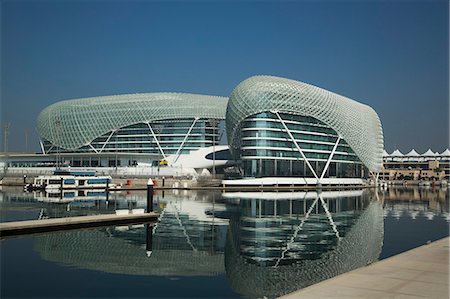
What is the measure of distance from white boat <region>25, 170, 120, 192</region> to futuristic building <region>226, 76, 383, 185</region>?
87.5 feet

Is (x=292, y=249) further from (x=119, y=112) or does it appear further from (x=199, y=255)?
(x=119, y=112)

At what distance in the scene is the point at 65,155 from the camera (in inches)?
5266

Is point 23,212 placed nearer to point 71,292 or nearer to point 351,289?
point 71,292

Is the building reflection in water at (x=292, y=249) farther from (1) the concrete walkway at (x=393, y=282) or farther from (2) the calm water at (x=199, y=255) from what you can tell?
(1) the concrete walkway at (x=393, y=282)

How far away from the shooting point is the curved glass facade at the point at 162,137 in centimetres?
13412

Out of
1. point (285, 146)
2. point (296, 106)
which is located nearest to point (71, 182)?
point (285, 146)

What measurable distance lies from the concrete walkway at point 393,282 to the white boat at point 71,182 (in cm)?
6902

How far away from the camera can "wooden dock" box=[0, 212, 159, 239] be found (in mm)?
28156

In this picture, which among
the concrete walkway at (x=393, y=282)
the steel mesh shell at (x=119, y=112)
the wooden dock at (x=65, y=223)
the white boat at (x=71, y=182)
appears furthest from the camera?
the steel mesh shell at (x=119, y=112)

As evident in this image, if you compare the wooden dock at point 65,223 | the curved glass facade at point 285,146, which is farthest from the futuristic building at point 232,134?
the wooden dock at point 65,223

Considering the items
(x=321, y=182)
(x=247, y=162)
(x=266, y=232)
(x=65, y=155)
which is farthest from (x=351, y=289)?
(x=65, y=155)

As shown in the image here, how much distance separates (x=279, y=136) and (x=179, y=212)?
62.4 m

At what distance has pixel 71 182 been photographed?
82.7 metres

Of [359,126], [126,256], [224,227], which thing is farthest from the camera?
[359,126]
